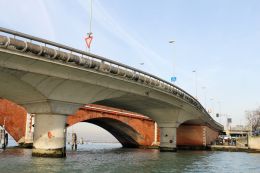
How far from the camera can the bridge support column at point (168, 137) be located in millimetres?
60875

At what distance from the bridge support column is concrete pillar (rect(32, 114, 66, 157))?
95.0 feet

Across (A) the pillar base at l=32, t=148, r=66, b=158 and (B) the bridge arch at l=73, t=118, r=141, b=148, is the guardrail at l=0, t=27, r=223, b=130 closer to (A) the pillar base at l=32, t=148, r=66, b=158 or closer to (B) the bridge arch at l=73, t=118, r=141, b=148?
(A) the pillar base at l=32, t=148, r=66, b=158

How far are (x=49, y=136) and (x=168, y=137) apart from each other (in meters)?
31.3

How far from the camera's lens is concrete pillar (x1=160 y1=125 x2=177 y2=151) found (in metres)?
60.8

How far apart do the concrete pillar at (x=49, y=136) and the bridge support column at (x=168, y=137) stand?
29.0 meters

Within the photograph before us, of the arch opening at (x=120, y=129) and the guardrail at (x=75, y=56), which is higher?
the guardrail at (x=75, y=56)

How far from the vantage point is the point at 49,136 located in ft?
114

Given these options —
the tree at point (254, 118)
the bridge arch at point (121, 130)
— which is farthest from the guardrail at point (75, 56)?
the tree at point (254, 118)

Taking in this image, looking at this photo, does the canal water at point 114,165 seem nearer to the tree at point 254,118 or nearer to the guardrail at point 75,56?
the guardrail at point 75,56

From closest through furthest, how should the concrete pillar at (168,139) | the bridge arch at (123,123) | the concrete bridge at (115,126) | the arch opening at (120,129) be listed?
1. the concrete bridge at (115,126)
2. the concrete pillar at (168,139)
3. the bridge arch at (123,123)
4. the arch opening at (120,129)

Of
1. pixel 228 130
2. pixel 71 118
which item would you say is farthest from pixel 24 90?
pixel 228 130

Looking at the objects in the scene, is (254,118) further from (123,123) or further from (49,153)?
(49,153)

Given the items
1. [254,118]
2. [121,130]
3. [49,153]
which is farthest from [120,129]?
[254,118]

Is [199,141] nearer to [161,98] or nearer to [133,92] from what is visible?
[161,98]
